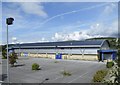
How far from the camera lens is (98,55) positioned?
5750 cm

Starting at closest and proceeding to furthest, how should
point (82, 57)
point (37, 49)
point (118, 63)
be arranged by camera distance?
point (118, 63) < point (82, 57) < point (37, 49)

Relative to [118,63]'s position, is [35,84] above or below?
below

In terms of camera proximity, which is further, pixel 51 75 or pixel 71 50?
pixel 71 50

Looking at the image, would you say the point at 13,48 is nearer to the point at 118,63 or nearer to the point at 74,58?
the point at 74,58

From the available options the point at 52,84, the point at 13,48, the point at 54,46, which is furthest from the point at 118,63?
the point at 13,48

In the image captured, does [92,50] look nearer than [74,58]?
Yes

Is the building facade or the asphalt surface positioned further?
the building facade

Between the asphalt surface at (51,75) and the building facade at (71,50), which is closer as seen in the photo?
the asphalt surface at (51,75)

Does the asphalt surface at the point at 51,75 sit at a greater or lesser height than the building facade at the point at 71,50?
lesser

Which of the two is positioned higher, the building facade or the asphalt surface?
the building facade

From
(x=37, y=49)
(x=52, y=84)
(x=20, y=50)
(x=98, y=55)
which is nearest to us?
(x=52, y=84)

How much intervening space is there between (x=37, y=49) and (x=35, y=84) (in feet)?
180

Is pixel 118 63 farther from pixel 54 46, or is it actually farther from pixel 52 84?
pixel 54 46

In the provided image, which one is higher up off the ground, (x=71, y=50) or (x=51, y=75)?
(x=71, y=50)
